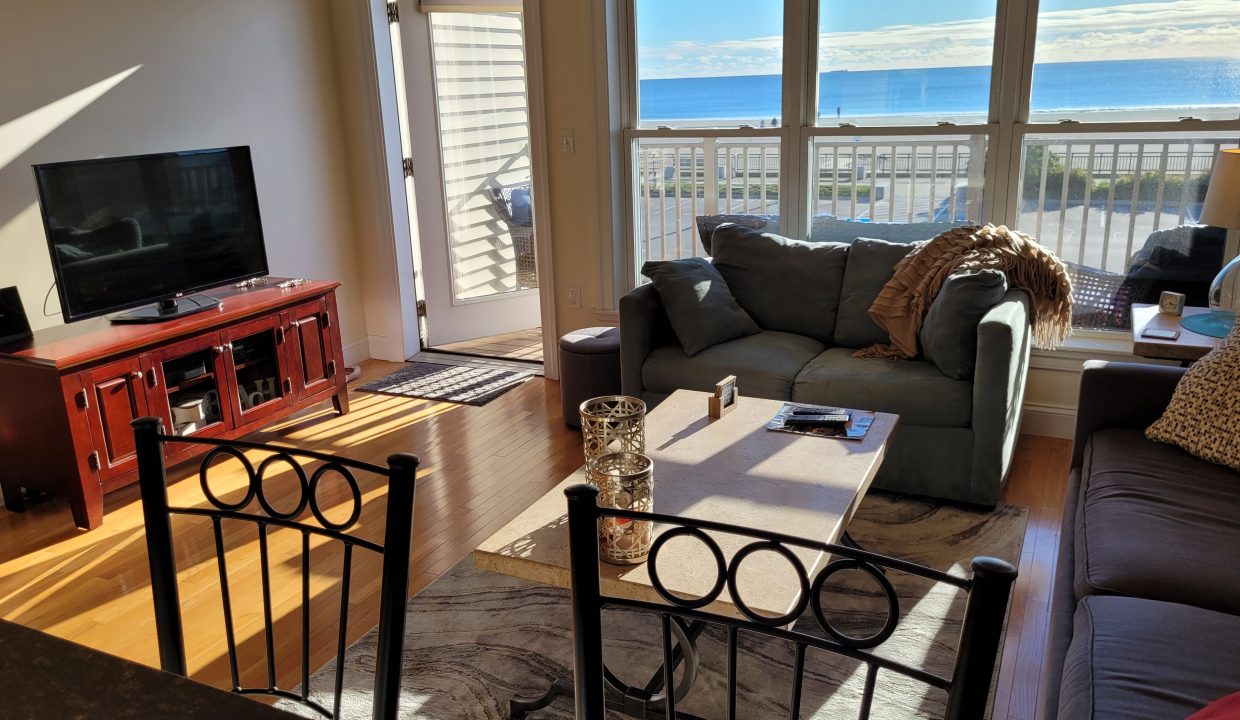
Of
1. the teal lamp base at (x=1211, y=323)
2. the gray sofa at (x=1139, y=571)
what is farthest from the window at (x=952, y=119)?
the gray sofa at (x=1139, y=571)

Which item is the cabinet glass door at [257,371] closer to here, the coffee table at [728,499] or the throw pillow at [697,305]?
the throw pillow at [697,305]

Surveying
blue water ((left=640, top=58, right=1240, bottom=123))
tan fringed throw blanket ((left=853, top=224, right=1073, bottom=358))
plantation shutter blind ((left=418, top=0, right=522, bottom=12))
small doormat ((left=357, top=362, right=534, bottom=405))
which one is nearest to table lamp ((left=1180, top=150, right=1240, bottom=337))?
tan fringed throw blanket ((left=853, top=224, right=1073, bottom=358))

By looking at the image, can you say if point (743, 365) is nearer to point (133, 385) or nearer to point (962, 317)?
point (962, 317)

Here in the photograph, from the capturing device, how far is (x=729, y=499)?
2.23 meters

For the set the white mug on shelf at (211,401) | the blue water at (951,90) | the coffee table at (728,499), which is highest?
the blue water at (951,90)

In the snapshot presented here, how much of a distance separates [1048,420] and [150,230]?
12.2 feet

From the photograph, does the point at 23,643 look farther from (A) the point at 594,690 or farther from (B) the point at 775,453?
(B) the point at 775,453

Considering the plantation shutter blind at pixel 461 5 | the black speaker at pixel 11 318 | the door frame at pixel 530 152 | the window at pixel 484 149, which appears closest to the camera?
the black speaker at pixel 11 318

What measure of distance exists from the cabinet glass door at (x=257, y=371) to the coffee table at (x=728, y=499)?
200 centimetres

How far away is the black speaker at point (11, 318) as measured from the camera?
342cm

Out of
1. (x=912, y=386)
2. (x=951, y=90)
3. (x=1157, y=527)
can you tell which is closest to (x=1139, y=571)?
(x=1157, y=527)

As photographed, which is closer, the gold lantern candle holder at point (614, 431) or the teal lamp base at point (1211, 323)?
the gold lantern candle holder at point (614, 431)

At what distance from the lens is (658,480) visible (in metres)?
2.35

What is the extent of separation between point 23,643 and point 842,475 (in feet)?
6.09
